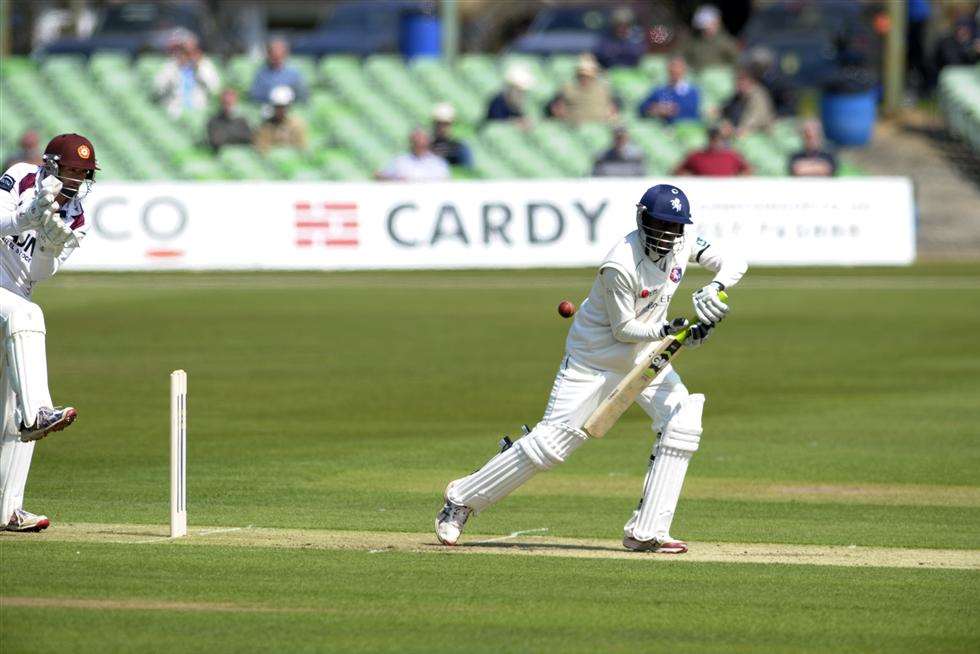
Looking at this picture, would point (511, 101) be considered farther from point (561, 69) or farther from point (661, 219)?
point (661, 219)

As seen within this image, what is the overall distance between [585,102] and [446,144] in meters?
2.86

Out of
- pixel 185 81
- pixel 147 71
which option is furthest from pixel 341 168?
pixel 147 71

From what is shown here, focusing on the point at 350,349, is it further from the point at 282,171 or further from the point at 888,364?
the point at 282,171

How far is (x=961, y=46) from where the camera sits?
34.4 metres

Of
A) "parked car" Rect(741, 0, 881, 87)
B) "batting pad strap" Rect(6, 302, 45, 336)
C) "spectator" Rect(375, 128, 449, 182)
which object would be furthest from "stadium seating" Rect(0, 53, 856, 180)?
"batting pad strap" Rect(6, 302, 45, 336)

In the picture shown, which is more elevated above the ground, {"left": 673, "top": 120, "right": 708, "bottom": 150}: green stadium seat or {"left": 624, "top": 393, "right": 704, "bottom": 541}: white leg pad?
{"left": 673, "top": 120, "right": 708, "bottom": 150}: green stadium seat

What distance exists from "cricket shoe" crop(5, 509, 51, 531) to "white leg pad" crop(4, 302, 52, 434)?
55cm

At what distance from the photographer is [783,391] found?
16.4m

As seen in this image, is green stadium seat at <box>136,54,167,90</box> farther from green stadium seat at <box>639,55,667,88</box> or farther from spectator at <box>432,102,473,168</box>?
green stadium seat at <box>639,55,667,88</box>

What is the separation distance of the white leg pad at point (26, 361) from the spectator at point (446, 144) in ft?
63.5

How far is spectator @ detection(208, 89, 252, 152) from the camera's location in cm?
3025

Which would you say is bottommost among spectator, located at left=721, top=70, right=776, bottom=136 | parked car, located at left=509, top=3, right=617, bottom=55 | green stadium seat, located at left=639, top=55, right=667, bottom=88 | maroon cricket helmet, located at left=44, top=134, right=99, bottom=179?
maroon cricket helmet, located at left=44, top=134, right=99, bottom=179

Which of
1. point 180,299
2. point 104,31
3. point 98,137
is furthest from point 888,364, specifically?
point 104,31

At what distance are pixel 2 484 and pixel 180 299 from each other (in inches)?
552
